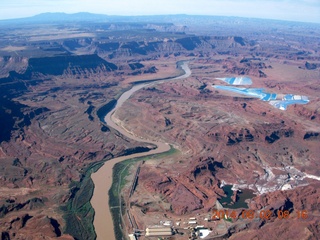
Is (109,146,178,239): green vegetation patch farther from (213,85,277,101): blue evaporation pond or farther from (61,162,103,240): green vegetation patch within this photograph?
(213,85,277,101): blue evaporation pond

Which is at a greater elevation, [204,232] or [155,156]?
[204,232]

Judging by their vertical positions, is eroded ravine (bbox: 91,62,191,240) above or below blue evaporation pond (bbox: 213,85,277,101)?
above

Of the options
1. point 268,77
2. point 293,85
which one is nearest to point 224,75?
point 268,77

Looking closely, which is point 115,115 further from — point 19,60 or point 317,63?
point 317,63

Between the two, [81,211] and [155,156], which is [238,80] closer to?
[155,156]

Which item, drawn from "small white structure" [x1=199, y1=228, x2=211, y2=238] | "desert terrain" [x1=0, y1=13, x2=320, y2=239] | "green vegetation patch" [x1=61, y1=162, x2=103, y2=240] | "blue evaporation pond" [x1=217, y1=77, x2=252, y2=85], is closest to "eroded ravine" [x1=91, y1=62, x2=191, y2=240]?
"green vegetation patch" [x1=61, y1=162, x2=103, y2=240]

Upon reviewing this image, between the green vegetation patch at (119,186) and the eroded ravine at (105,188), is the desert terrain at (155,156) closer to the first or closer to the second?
the green vegetation patch at (119,186)
